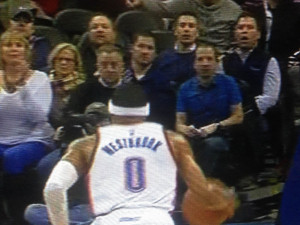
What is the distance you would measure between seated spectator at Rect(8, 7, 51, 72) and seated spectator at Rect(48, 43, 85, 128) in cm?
2

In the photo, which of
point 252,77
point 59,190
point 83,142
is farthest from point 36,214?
point 252,77

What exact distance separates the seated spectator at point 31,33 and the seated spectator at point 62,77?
0.08 ft

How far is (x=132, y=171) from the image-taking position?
2863 millimetres

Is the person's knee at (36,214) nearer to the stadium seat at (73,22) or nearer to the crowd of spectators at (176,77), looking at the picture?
the crowd of spectators at (176,77)

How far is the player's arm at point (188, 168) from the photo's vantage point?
2.88m

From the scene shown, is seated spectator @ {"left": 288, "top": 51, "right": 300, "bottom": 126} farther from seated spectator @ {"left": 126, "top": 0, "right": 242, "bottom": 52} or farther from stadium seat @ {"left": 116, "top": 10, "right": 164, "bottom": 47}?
stadium seat @ {"left": 116, "top": 10, "right": 164, "bottom": 47}

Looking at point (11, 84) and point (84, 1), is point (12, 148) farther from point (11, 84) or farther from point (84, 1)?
point (84, 1)

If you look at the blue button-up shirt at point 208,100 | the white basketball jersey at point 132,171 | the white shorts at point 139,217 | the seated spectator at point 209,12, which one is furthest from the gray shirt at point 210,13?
the white shorts at point 139,217

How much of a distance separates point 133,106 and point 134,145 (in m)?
0.11

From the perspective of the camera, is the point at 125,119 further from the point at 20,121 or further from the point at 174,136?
the point at 20,121

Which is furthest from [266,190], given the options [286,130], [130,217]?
[130,217]

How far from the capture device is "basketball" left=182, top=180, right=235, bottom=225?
2.88 m

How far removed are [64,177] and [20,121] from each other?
0.68ft

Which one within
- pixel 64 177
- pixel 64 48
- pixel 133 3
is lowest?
pixel 64 177
